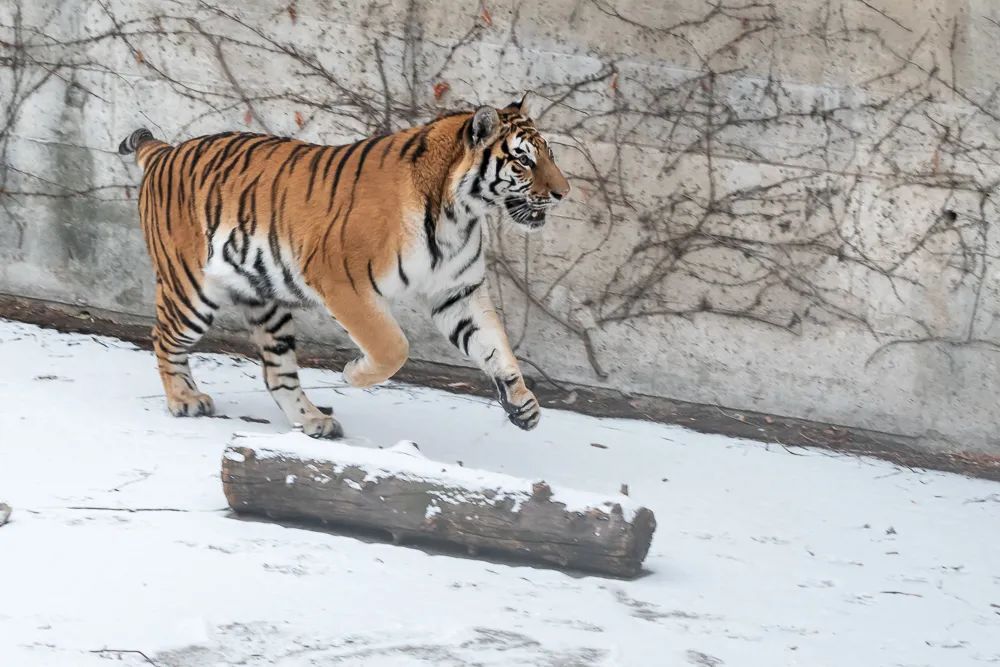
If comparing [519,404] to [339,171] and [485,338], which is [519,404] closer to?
[485,338]

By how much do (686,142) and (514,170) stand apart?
141cm

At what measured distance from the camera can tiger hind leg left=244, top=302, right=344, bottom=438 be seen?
5.40 m

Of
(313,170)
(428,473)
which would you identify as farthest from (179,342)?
(428,473)

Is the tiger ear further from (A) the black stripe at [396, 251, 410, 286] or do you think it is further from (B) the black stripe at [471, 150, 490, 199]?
(A) the black stripe at [396, 251, 410, 286]

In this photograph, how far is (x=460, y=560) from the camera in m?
3.90

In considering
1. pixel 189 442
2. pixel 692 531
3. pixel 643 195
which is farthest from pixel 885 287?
pixel 189 442

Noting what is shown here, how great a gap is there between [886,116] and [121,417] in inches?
140

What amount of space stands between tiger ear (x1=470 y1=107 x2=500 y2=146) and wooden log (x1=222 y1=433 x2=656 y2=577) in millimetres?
1341

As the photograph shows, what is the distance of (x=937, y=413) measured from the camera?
5.87 m

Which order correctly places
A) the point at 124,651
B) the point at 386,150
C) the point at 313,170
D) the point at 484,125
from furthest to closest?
1. the point at 313,170
2. the point at 386,150
3. the point at 484,125
4. the point at 124,651

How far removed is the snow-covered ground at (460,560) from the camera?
3277mm

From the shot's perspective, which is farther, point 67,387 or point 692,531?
point 67,387

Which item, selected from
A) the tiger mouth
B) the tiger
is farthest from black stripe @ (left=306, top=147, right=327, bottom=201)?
the tiger mouth

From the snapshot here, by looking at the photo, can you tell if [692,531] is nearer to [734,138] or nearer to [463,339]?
[463,339]
